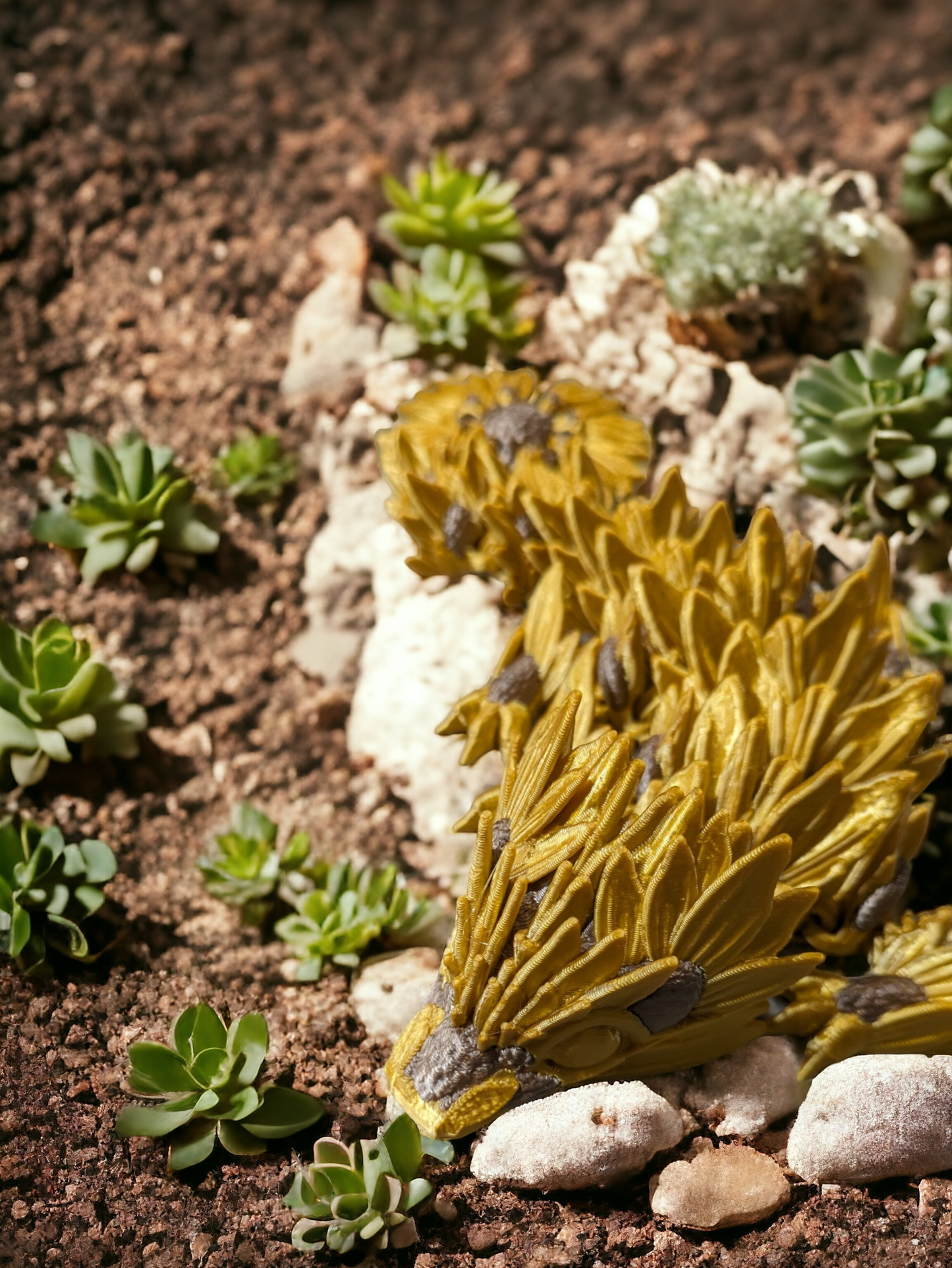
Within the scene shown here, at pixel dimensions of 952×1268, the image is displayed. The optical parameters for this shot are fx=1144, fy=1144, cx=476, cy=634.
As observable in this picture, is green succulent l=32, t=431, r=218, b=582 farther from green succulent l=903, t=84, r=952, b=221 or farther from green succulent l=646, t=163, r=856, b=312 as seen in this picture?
green succulent l=903, t=84, r=952, b=221

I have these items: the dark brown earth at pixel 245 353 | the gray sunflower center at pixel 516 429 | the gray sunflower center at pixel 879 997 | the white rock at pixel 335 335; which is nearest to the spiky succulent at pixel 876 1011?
the gray sunflower center at pixel 879 997

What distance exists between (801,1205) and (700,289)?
79.5 inches

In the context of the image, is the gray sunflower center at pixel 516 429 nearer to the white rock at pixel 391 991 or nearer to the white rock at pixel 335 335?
the white rock at pixel 335 335

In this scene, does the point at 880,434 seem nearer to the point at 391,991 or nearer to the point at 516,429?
the point at 516,429

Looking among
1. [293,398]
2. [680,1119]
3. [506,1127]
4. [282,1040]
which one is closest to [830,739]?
[680,1119]

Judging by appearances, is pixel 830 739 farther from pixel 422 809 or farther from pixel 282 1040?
pixel 282 1040

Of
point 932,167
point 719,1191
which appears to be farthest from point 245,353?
point 719,1191

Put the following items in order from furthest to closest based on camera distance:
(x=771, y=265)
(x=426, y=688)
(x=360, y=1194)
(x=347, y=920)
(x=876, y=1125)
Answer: (x=771, y=265)
(x=426, y=688)
(x=347, y=920)
(x=876, y=1125)
(x=360, y=1194)

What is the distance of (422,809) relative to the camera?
257cm

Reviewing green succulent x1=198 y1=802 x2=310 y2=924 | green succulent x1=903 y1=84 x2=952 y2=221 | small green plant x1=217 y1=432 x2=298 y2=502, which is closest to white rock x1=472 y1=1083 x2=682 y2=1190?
green succulent x1=198 y1=802 x2=310 y2=924

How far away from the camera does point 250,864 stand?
2350 millimetres

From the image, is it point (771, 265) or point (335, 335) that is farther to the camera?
point (335, 335)

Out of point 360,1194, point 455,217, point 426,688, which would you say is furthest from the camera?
point 455,217

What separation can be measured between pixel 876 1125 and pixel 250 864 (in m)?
1.26
